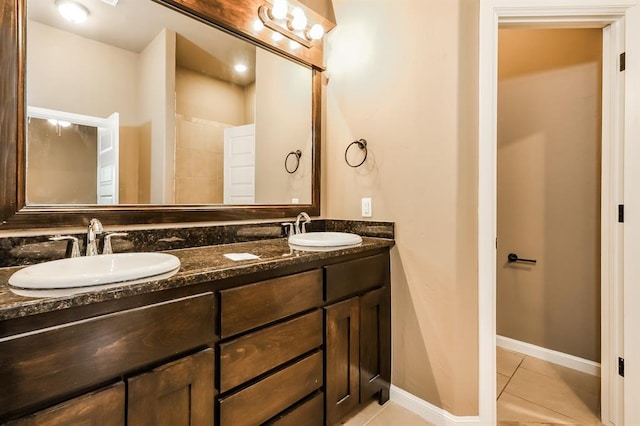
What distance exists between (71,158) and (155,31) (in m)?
0.69

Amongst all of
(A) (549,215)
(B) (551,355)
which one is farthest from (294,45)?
(B) (551,355)

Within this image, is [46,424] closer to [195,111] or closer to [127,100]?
[127,100]

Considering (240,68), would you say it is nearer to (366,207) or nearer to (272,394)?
(366,207)

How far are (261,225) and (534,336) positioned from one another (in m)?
2.16

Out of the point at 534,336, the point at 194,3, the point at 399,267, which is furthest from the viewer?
the point at 534,336

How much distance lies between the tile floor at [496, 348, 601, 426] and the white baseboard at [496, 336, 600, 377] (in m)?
0.04

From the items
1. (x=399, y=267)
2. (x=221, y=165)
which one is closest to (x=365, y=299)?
(x=399, y=267)

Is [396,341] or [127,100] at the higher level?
[127,100]

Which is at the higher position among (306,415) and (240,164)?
(240,164)

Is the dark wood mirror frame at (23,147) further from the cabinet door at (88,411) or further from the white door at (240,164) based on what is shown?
the cabinet door at (88,411)

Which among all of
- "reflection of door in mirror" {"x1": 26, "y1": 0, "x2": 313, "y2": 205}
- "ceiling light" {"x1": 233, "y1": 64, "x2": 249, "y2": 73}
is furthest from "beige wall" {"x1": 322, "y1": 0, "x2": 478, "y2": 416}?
"ceiling light" {"x1": 233, "y1": 64, "x2": 249, "y2": 73}

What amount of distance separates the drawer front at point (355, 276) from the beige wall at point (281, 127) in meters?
0.64

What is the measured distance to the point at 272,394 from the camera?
121 cm

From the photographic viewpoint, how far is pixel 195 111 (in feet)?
5.25
